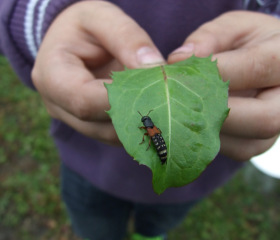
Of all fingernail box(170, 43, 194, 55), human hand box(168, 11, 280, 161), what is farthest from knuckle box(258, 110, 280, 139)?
fingernail box(170, 43, 194, 55)

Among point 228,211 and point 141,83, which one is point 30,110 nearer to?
point 228,211

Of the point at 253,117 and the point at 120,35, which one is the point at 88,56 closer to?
the point at 120,35

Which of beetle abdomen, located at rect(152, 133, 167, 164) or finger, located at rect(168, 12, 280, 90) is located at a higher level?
finger, located at rect(168, 12, 280, 90)

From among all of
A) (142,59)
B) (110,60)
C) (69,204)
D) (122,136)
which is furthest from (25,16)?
(69,204)

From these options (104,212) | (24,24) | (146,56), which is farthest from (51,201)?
(146,56)

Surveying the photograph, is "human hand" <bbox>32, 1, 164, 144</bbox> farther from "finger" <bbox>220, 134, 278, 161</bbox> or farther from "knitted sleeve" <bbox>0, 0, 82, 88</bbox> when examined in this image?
"finger" <bbox>220, 134, 278, 161</bbox>

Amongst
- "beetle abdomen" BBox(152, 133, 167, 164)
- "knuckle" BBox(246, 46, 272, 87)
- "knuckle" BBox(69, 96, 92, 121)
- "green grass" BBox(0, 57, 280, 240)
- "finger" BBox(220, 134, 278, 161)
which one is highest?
"knuckle" BBox(246, 46, 272, 87)

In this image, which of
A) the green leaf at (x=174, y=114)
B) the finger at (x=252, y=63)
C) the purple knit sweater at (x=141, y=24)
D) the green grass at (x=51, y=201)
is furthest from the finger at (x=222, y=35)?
the green grass at (x=51, y=201)
